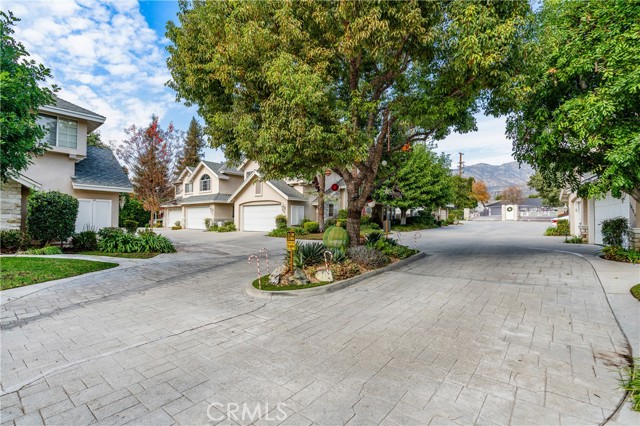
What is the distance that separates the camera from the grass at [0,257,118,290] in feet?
23.1

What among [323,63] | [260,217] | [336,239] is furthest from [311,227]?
[323,63]

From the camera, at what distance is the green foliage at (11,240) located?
10.6m

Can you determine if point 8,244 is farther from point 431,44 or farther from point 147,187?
point 431,44

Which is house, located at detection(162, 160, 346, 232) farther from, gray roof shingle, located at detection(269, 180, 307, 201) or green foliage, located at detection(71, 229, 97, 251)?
green foliage, located at detection(71, 229, 97, 251)

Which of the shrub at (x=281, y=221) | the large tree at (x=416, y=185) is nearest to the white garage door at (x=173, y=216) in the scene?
the shrub at (x=281, y=221)

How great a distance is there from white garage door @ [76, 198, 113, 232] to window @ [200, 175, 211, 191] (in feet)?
49.8

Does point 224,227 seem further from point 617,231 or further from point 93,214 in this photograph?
point 617,231

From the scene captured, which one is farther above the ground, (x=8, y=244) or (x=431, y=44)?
(x=431, y=44)

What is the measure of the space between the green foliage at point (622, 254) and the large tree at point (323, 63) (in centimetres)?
660

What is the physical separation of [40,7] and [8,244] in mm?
8801

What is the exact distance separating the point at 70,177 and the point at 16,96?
9592 mm

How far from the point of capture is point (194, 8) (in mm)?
9242

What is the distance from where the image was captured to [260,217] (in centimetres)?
2436

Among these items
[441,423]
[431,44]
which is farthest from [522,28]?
[441,423]
